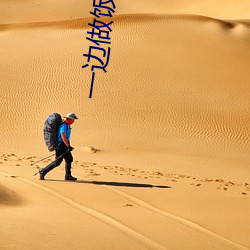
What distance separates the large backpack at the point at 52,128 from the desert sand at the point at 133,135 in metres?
0.65

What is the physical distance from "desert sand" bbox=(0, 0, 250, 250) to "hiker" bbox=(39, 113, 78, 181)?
26 cm

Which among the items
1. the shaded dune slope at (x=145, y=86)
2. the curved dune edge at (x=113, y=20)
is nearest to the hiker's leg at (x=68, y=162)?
the shaded dune slope at (x=145, y=86)

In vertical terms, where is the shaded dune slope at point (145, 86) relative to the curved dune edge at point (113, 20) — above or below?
below

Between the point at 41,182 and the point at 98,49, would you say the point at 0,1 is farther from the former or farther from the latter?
the point at 41,182

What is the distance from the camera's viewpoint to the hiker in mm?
8883

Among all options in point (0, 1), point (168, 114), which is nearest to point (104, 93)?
point (168, 114)

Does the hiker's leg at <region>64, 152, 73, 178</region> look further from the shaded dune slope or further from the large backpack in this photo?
the shaded dune slope

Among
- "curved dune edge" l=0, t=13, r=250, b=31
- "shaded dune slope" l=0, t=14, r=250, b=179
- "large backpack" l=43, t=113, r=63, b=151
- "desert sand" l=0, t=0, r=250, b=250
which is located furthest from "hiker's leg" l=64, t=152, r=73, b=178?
"curved dune edge" l=0, t=13, r=250, b=31

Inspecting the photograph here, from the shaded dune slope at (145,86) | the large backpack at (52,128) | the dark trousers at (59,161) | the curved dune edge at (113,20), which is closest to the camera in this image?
the large backpack at (52,128)

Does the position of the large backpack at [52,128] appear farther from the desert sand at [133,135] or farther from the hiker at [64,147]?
the desert sand at [133,135]

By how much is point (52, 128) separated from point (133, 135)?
7.48 m

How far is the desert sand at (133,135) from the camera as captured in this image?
239 inches

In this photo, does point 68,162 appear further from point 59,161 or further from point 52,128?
point 52,128

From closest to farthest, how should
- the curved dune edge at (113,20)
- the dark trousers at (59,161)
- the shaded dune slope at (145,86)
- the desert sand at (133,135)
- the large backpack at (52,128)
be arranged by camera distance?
the desert sand at (133,135) < the large backpack at (52,128) < the dark trousers at (59,161) < the shaded dune slope at (145,86) < the curved dune edge at (113,20)
